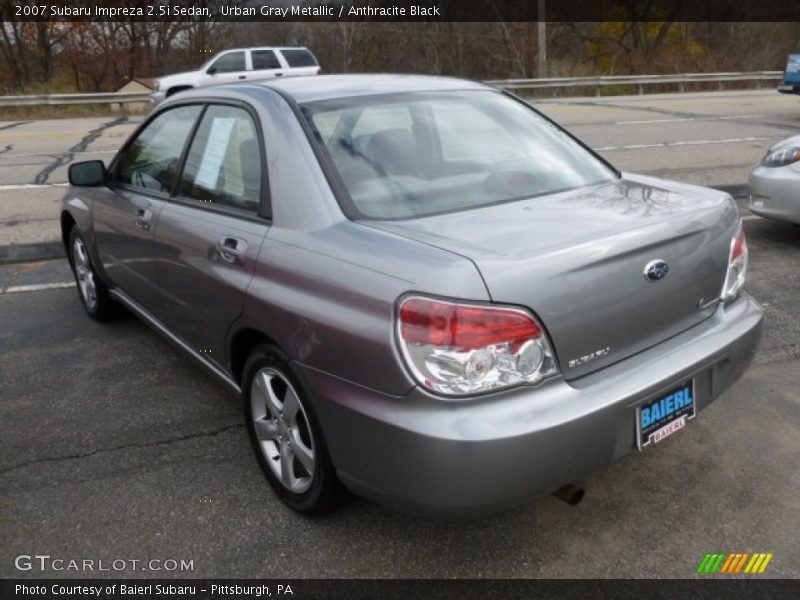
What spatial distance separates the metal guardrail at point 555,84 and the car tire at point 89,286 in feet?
57.2

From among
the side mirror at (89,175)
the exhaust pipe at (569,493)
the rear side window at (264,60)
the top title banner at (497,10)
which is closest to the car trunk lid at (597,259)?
the exhaust pipe at (569,493)

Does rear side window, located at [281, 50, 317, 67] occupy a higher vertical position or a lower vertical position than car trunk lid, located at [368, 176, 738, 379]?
higher

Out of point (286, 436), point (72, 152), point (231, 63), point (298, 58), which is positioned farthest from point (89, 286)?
point (298, 58)

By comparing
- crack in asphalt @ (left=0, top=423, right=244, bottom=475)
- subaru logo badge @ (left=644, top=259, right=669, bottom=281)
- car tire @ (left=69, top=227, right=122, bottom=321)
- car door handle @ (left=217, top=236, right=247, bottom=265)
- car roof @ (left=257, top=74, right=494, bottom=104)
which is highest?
car roof @ (left=257, top=74, right=494, bottom=104)

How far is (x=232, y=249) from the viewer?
2885 millimetres

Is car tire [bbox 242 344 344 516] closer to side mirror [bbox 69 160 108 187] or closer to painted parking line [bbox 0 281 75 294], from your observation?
side mirror [bbox 69 160 108 187]

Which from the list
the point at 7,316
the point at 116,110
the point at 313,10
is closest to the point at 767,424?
the point at 7,316

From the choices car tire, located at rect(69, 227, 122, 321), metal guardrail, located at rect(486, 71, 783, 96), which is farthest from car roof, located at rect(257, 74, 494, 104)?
metal guardrail, located at rect(486, 71, 783, 96)

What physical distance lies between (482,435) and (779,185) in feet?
16.2

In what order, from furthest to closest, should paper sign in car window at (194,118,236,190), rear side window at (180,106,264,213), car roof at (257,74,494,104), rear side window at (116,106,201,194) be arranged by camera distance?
rear side window at (116,106,201,194), paper sign in car window at (194,118,236,190), car roof at (257,74,494,104), rear side window at (180,106,264,213)

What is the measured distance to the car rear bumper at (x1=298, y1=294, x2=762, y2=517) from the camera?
212 cm

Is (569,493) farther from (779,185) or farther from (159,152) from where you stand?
(779,185)

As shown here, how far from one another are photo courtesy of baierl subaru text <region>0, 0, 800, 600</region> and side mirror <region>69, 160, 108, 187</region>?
0.06 ft
